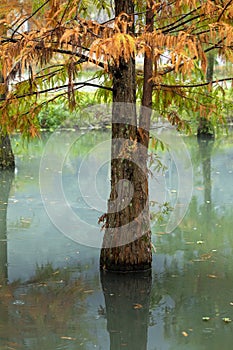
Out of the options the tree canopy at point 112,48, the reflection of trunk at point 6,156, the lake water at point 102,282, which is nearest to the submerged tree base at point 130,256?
the lake water at point 102,282

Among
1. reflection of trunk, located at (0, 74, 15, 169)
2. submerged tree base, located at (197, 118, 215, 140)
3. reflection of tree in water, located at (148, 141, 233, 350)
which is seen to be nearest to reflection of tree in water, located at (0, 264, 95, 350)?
reflection of tree in water, located at (148, 141, 233, 350)

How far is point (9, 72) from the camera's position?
4.57m

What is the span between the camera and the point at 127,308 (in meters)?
4.88

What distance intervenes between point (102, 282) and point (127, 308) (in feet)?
1.99

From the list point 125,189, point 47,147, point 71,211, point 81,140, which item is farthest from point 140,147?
point 81,140

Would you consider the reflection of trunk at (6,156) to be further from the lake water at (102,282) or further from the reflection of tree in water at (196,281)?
the reflection of tree in water at (196,281)

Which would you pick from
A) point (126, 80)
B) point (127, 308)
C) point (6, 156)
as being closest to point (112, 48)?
point (126, 80)

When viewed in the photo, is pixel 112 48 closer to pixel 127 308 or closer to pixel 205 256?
pixel 127 308

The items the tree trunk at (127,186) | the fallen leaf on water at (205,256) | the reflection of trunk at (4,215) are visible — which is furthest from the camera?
the fallen leaf on water at (205,256)

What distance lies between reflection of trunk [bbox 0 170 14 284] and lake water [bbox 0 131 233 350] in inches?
0.5

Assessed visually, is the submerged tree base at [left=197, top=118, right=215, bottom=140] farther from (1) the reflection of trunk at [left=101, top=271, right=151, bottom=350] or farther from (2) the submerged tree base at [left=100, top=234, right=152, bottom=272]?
(1) the reflection of trunk at [left=101, top=271, right=151, bottom=350]

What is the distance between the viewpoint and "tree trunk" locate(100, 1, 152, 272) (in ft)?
18.0

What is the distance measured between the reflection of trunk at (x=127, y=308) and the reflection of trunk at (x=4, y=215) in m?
0.93

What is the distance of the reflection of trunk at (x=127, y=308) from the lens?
14.1 feet
